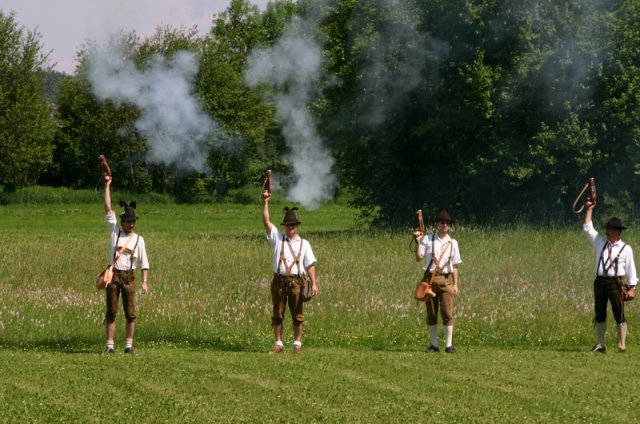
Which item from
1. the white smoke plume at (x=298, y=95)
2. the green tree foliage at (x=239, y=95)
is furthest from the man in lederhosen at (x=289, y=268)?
the white smoke plume at (x=298, y=95)

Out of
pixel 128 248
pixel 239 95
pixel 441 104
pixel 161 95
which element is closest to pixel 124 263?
pixel 128 248

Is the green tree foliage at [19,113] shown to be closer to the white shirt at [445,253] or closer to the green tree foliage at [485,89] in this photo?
the green tree foliage at [485,89]

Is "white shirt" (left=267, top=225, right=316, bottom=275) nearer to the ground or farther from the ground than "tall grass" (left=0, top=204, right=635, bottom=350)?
farther from the ground

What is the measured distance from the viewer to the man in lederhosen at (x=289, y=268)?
712 inches

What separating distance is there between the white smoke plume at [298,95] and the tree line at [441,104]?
0.22 metres

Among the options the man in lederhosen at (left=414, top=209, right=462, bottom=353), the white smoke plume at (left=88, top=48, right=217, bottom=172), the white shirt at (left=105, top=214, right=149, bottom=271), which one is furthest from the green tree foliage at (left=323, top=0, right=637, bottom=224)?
the white shirt at (left=105, top=214, right=149, bottom=271)

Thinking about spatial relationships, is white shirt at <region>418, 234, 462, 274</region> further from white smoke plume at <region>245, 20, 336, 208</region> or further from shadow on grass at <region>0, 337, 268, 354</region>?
white smoke plume at <region>245, 20, 336, 208</region>

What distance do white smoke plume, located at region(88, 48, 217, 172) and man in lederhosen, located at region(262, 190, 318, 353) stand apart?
21.7 metres

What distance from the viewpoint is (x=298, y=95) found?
1980 inches

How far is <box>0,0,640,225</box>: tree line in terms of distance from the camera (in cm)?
4281

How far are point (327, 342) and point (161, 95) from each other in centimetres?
2204

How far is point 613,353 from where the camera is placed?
744 inches

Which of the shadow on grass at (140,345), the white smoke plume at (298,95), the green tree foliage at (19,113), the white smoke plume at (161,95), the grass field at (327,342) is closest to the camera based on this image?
the grass field at (327,342)

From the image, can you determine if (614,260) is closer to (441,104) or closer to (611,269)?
(611,269)
